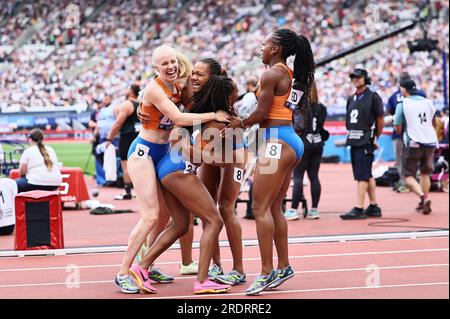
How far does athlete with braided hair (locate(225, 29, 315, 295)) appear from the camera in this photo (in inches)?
298

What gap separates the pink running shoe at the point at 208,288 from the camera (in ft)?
25.1

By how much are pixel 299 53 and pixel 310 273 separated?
2229mm

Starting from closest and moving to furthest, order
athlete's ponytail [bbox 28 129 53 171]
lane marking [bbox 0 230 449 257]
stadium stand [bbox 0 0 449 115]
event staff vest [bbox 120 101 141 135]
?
lane marking [bbox 0 230 449 257] → athlete's ponytail [bbox 28 129 53 171] → event staff vest [bbox 120 101 141 135] → stadium stand [bbox 0 0 449 115]

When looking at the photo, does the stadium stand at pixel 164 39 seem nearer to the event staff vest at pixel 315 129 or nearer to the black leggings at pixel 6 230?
the event staff vest at pixel 315 129

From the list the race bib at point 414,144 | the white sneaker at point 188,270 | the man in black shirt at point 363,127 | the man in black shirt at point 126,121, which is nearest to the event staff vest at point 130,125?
the man in black shirt at point 126,121

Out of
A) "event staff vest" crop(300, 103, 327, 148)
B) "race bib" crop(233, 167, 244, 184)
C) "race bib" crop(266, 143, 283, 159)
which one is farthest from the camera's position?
"event staff vest" crop(300, 103, 327, 148)

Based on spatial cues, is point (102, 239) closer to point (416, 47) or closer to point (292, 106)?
point (292, 106)

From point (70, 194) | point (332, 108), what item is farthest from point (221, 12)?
Answer: point (70, 194)

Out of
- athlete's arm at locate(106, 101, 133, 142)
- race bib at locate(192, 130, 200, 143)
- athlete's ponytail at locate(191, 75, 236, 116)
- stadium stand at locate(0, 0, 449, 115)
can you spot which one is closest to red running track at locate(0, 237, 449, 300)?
race bib at locate(192, 130, 200, 143)

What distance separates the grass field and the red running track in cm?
1445

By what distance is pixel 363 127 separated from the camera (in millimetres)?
13188

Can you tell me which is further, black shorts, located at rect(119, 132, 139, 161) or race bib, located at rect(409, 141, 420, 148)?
black shorts, located at rect(119, 132, 139, 161)

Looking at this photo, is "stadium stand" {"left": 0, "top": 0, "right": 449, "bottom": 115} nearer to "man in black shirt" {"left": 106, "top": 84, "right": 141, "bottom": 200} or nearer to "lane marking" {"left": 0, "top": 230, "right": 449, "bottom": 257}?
"man in black shirt" {"left": 106, "top": 84, "right": 141, "bottom": 200}

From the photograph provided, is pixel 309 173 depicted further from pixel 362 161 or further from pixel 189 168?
pixel 189 168
